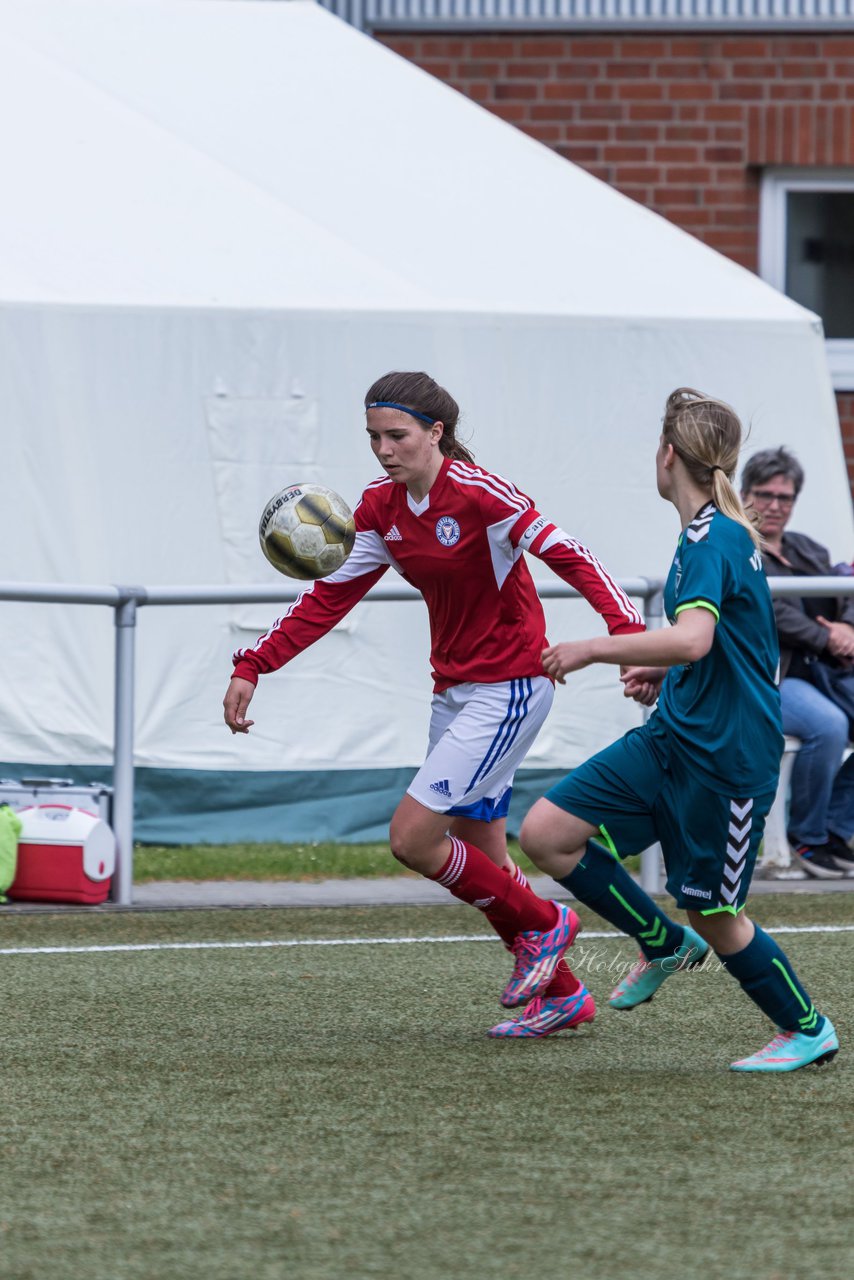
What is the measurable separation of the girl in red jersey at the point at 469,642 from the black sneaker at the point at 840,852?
3202 mm

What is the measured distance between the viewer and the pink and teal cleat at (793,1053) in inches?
189

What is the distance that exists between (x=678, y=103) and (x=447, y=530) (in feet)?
25.8

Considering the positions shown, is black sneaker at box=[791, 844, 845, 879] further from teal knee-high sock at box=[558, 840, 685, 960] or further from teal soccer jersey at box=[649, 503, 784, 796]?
teal soccer jersey at box=[649, 503, 784, 796]

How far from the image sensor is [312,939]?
276 inches

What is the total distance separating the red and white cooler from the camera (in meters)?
7.46

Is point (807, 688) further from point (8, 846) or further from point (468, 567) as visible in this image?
point (468, 567)

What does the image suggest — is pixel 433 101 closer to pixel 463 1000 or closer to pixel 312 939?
pixel 312 939

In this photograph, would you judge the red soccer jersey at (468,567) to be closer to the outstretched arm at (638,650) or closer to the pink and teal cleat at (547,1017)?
the outstretched arm at (638,650)

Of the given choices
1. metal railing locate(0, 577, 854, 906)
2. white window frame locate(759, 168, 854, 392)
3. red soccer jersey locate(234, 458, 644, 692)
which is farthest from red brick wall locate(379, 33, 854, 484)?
red soccer jersey locate(234, 458, 644, 692)

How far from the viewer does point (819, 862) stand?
8.38 meters

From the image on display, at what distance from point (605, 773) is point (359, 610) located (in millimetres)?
4949

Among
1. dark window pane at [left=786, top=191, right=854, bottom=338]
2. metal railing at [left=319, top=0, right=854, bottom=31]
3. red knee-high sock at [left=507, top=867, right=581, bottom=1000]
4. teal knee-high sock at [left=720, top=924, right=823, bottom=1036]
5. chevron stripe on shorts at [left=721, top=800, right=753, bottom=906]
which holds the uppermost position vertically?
metal railing at [left=319, top=0, right=854, bottom=31]

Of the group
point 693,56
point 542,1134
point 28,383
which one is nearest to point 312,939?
point 542,1134

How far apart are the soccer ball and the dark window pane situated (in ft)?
25.0
